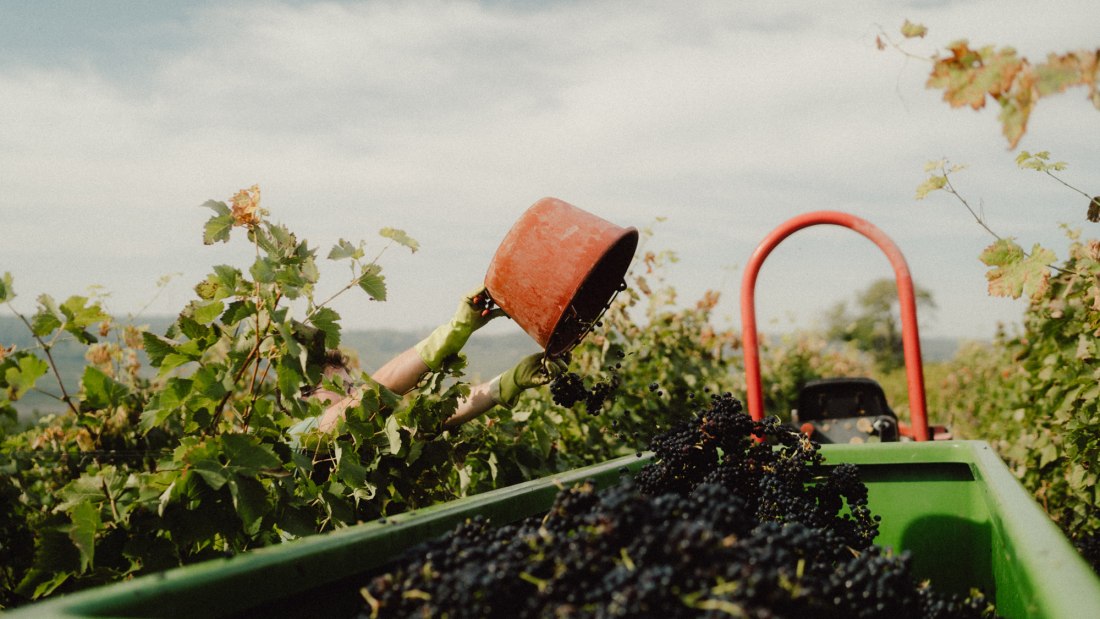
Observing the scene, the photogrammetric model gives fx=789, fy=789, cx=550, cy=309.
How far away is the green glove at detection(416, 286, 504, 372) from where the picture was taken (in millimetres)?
2551

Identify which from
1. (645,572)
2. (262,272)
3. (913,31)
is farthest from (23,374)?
(913,31)

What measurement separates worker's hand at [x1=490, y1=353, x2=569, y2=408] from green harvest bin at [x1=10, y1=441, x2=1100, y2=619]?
49 cm

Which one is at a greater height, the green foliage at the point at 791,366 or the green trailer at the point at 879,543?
the green trailer at the point at 879,543

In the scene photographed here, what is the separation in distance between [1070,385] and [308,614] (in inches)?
144

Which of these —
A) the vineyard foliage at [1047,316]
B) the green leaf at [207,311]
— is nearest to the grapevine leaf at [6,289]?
the green leaf at [207,311]

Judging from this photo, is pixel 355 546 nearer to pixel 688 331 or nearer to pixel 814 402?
pixel 814 402

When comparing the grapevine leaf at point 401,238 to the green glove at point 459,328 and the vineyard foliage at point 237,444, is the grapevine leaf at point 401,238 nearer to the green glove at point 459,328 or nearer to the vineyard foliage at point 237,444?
the vineyard foliage at point 237,444

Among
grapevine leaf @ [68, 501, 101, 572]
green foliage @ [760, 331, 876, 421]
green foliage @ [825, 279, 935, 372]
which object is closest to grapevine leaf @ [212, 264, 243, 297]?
grapevine leaf @ [68, 501, 101, 572]

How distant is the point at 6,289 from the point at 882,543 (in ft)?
7.69

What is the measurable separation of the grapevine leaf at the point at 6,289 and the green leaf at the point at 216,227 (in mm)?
511

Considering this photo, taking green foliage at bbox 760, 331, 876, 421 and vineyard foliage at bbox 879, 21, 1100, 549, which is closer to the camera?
vineyard foliage at bbox 879, 21, 1100, 549

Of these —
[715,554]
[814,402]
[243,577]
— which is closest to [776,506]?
[715,554]

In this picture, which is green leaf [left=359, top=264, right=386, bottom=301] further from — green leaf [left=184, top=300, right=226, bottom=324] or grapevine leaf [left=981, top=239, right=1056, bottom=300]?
grapevine leaf [left=981, top=239, right=1056, bottom=300]

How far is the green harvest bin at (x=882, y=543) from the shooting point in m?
0.94
